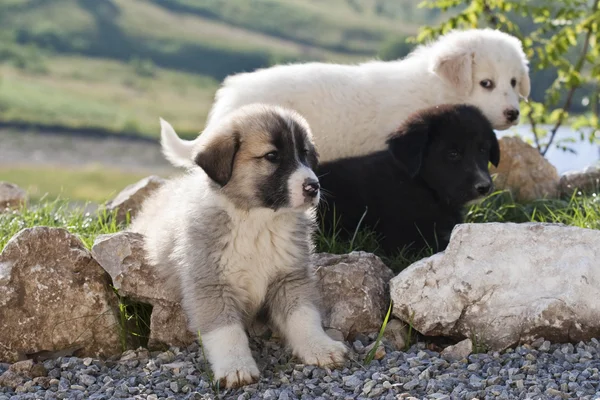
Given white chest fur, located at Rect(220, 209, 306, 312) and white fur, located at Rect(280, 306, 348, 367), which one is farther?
white chest fur, located at Rect(220, 209, 306, 312)

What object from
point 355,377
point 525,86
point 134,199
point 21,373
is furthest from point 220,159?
point 525,86

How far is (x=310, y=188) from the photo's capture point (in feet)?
13.3

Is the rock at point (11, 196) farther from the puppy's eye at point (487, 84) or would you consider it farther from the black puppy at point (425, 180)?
the puppy's eye at point (487, 84)

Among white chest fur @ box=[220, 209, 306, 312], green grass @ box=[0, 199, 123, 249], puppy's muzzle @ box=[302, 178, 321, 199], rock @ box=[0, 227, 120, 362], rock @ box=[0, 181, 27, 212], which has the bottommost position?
rock @ box=[0, 181, 27, 212]

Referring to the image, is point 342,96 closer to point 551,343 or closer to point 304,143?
point 304,143

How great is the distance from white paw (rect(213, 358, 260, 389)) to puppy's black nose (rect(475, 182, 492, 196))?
2141 mm

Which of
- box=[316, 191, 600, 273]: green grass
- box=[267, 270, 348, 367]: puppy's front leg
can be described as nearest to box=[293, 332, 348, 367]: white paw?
box=[267, 270, 348, 367]: puppy's front leg

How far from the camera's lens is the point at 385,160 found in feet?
19.0

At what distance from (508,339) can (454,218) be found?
4.76 feet

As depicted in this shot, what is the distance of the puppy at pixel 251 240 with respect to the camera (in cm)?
414

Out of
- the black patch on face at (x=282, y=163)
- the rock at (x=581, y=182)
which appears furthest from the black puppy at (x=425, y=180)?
the rock at (x=581, y=182)

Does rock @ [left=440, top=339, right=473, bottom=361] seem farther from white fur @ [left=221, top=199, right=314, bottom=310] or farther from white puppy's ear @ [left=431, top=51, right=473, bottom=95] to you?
white puppy's ear @ [left=431, top=51, right=473, bottom=95]

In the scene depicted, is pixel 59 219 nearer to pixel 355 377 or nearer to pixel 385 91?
pixel 385 91

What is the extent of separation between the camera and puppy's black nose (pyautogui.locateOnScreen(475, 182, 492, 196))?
529cm
